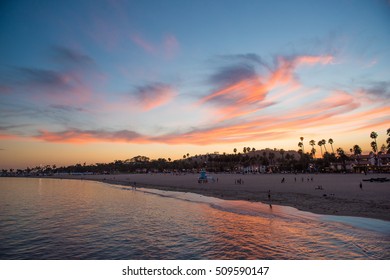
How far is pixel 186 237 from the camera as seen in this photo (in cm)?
1588

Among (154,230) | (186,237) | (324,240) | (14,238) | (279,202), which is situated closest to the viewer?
(324,240)

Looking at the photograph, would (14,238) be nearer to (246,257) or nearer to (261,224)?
(246,257)
